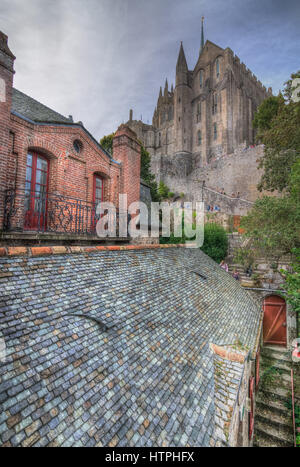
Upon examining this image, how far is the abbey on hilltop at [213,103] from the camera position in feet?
134

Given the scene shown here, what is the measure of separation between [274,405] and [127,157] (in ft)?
36.5

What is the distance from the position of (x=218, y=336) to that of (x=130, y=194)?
21.9 ft

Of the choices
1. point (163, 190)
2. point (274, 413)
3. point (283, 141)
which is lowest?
point (274, 413)

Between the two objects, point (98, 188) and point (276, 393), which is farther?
point (98, 188)

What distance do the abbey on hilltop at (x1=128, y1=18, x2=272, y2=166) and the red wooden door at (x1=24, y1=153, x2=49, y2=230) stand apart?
39907 mm

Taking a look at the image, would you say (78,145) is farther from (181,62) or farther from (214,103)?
(181,62)

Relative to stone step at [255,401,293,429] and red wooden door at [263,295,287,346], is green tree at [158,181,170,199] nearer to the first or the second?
red wooden door at [263,295,287,346]

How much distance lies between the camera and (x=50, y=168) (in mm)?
7320

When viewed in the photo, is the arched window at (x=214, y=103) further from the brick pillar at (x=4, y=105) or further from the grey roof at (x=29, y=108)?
the brick pillar at (x=4, y=105)

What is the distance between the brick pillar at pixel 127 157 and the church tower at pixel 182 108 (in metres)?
39.8

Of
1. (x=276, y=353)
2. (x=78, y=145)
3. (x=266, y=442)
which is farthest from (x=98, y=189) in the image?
(x=276, y=353)

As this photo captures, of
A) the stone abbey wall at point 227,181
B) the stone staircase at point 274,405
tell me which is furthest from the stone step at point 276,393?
the stone abbey wall at point 227,181

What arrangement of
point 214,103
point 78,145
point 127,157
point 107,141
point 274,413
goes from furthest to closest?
point 214,103, point 107,141, point 127,157, point 78,145, point 274,413
